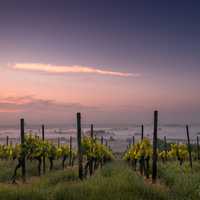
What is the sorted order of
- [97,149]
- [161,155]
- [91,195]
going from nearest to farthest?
[91,195], [97,149], [161,155]

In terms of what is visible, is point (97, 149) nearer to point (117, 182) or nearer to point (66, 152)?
point (66, 152)

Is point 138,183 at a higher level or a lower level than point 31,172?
higher

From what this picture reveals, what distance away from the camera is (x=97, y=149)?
20.3 metres

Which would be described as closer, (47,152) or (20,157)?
(20,157)

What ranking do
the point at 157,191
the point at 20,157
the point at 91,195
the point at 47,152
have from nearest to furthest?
1. the point at 91,195
2. the point at 157,191
3. the point at 20,157
4. the point at 47,152

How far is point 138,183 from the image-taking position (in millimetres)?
11219

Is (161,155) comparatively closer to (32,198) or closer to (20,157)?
(20,157)

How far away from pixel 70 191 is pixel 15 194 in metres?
1.74

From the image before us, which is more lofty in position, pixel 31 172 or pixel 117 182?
pixel 117 182

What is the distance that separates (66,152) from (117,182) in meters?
15.8

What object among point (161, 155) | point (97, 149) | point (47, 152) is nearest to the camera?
point (97, 149)

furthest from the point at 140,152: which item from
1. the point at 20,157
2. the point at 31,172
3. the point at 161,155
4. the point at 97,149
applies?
the point at 161,155

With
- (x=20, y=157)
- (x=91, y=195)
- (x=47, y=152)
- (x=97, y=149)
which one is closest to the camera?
(x=91, y=195)

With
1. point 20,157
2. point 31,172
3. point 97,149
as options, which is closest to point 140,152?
point 97,149
